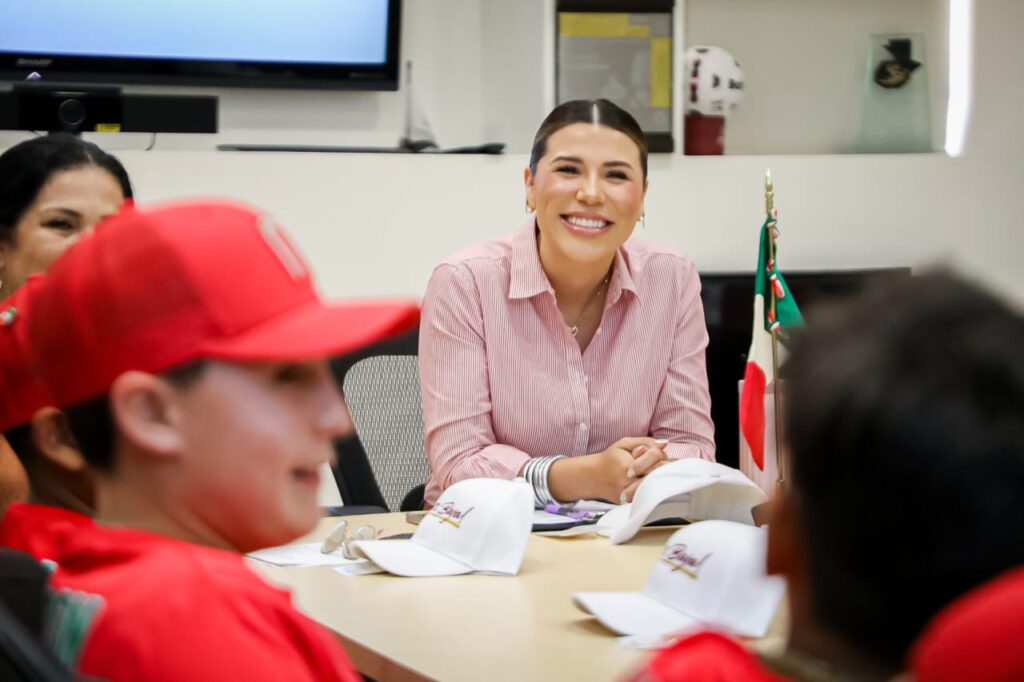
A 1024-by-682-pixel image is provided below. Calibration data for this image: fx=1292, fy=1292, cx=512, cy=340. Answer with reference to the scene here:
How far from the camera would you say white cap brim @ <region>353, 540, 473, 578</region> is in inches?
61.8

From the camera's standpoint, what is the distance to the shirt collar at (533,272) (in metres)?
2.46

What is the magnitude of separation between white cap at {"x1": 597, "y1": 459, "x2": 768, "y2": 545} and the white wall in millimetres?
1856

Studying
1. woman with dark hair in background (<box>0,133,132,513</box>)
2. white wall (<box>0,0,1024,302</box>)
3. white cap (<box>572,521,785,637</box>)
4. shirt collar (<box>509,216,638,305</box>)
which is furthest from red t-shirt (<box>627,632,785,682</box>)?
white wall (<box>0,0,1024,302</box>)

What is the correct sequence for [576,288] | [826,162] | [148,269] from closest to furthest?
[148,269], [576,288], [826,162]

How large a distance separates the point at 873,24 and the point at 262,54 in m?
2.02

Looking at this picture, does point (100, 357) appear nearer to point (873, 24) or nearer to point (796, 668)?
point (796, 668)

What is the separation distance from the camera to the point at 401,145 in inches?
145

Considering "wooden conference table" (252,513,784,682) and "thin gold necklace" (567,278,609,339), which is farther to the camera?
"thin gold necklace" (567,278,609,339)

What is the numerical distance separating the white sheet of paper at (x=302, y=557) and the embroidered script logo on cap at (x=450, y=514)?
0.37 feet

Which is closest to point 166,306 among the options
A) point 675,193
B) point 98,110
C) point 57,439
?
point 57,439

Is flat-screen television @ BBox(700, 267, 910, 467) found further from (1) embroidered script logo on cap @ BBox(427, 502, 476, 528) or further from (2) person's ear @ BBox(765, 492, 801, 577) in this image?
(2) person's ear @ BBox(765, 492, 801, 577)

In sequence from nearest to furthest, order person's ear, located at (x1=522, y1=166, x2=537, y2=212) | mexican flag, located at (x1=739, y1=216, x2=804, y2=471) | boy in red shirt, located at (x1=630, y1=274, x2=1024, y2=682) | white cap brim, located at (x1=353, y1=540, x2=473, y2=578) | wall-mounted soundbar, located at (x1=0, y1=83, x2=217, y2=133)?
boy in red shirt, located at (x1=630, y1=274, x2=1024, y2=682), white cap brim, located at (x1=353, y1=540, x2=473, y2=578), mexican flag, located at (x1=739, y1=216, x2=804, y2=471), person's ear, located at (x1=522, y1=166, x2=537, y2=212), wall-mounted soundbar, located at (x1=0, y1=83, x2=217, y2=133)

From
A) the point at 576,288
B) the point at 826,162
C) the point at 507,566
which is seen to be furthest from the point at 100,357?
the point at 826,162

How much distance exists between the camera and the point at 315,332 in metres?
0.86
